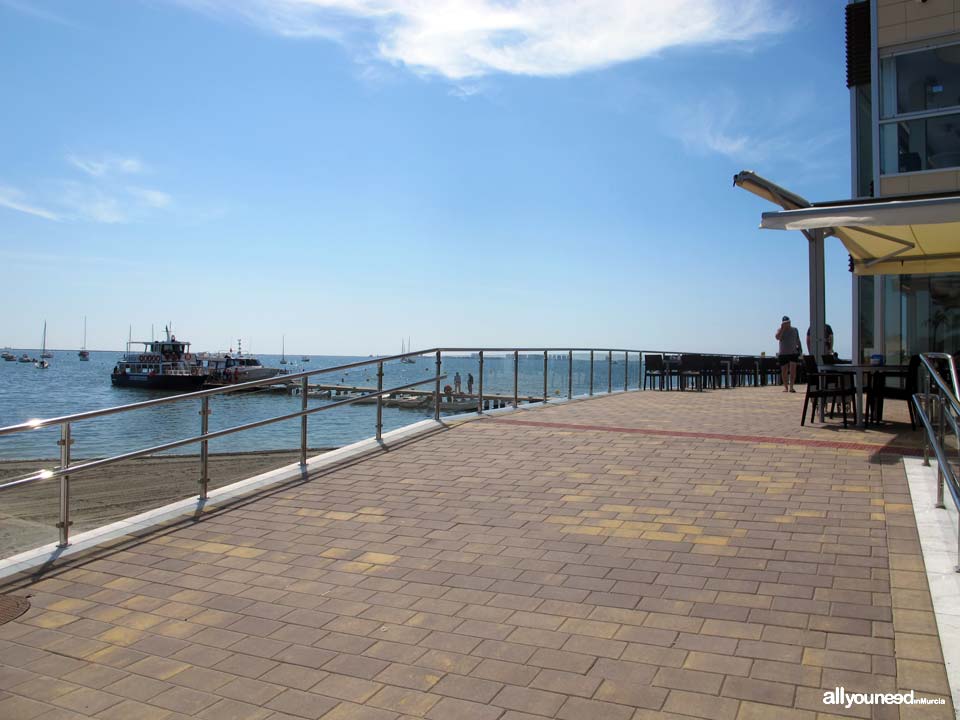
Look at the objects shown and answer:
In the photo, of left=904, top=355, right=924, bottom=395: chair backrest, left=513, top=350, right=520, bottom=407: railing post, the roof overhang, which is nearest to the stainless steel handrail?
left=513, top=350, right=520, bottom=407: railing post

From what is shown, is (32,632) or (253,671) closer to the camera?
(253,671)

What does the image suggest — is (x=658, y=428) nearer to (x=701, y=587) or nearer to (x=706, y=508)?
(x=706, y=508)

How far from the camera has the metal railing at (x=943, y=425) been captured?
4.21 metres

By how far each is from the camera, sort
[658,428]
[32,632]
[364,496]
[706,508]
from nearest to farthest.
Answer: [32,632], [706,508], [364,496], [658,428]

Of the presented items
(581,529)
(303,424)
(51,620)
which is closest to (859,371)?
(581,529)

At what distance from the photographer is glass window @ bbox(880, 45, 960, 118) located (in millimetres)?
14648

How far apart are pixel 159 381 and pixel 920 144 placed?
69.0 metres

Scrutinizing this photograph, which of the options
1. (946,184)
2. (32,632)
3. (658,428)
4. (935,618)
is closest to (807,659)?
(935,618)

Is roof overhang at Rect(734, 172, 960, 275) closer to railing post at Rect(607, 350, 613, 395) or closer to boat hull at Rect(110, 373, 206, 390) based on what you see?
railing post at Rect(607, 350, 613, 395)

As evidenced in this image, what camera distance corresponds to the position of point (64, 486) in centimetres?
547

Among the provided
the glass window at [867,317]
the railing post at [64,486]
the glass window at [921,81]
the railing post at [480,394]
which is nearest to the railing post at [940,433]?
the railing post at [64,486]

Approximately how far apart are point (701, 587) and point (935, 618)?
3.61 ft

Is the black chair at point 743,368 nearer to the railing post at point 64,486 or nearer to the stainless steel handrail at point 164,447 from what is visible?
the stainless steel handrail at point 164,447

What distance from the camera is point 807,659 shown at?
3227 mm
